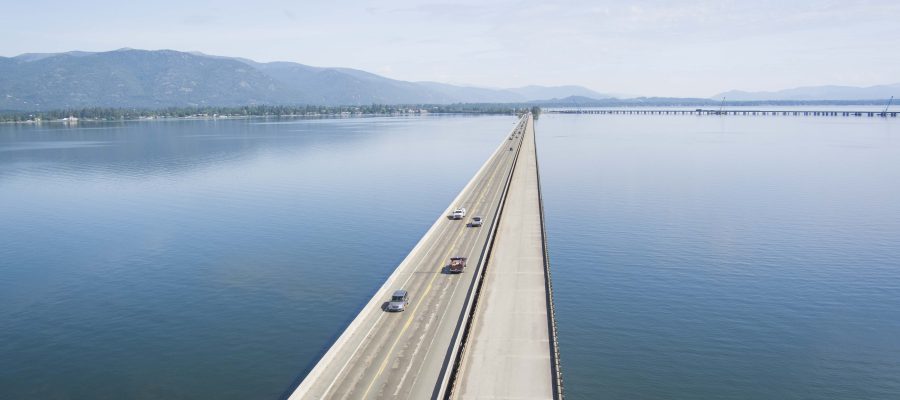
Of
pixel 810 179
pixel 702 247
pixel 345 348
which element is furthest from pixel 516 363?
pixel 810 179

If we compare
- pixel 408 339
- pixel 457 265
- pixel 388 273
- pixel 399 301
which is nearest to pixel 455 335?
pixel 408 339

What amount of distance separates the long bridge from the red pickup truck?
1.87ft

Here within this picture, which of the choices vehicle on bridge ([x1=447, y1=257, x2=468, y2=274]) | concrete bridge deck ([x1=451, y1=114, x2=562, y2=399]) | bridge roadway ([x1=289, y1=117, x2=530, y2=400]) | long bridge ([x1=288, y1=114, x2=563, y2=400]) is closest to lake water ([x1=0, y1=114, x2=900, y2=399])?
concrete bridge deck ([x1=451, y1=114, x2=562, y2=399])

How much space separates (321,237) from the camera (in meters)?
86.7

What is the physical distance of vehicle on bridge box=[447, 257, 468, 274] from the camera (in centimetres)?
5856

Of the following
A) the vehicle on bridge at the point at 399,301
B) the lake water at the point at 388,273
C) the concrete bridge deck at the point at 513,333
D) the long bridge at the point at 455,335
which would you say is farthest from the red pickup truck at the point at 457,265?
the lake water at the point at 388,273

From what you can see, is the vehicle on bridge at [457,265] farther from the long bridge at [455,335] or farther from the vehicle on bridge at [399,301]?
the vehicle on bridge at [399,301]

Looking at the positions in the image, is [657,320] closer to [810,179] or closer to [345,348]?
[345,348]

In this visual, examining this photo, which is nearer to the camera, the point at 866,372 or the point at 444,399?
the point at 444,399

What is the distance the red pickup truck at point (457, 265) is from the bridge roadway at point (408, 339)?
2.44 feet

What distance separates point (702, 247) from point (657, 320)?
91.2 ft

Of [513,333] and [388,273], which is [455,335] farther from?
[388,273]

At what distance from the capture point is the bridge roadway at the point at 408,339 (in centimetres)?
3684

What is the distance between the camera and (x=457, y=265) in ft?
193
